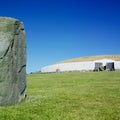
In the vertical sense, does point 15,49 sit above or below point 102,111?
above

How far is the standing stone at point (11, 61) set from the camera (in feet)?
38.7

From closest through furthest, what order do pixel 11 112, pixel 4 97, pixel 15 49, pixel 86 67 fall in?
pixel 11 112 < pixel 4 97 < pixel 15 49 < pixel 86 67

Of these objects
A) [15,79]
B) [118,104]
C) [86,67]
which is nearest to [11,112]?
[15,79]

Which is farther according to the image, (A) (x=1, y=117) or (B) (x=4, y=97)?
(B) (x=4, y=97)

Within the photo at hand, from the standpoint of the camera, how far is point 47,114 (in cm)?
994

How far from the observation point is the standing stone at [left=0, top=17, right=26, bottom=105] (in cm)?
1179

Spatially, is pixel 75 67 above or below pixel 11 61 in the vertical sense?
above

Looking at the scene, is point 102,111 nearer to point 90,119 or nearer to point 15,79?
point 90,119

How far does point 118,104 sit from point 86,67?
7017 cm

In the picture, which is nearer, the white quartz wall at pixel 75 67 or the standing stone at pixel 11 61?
the standing stone at pixel 11 61

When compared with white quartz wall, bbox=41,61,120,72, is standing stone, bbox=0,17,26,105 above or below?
below

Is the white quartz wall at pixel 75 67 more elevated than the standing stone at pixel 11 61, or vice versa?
the white quartz wall at pixel 75 67

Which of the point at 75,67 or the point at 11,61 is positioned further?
the point at 75,67

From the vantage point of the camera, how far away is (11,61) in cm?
1216
